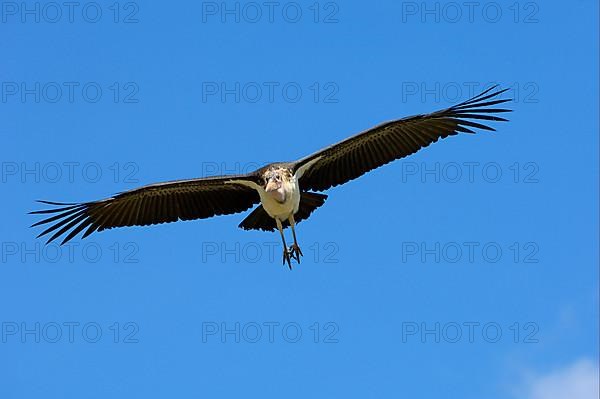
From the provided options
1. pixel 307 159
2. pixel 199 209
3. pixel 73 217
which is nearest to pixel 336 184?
pixel 307 159

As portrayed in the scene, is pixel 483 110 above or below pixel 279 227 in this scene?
above

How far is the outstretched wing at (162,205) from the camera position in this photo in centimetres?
2572

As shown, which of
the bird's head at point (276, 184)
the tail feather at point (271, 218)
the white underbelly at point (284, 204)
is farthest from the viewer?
the tail feather at point (271, 218)

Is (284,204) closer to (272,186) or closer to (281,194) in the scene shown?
(281,194)

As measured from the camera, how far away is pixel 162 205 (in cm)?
2617

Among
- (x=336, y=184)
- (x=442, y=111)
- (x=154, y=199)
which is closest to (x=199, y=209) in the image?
(x=154, y=199)

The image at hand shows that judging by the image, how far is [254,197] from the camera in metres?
26.2

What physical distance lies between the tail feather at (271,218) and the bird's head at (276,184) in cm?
77

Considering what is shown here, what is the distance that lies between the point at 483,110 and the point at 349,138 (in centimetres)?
234

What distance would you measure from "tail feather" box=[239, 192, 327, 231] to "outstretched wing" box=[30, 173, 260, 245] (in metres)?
0.57

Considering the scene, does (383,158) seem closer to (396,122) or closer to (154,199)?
(396,122)

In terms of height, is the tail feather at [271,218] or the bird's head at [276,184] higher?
the bird's head at [276,184]

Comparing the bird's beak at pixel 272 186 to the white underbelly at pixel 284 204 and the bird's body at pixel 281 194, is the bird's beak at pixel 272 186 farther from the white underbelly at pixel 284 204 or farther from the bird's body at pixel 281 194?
the white underbelly at pixel 284 204

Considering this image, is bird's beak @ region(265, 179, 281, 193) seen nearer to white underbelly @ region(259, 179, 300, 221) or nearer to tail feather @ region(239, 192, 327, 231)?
white underbelly @ region(259, 179, 300, 221)
